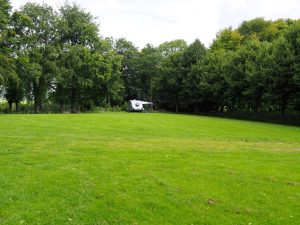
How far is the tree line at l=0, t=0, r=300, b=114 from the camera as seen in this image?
4131 cm

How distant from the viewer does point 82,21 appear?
58.7 m

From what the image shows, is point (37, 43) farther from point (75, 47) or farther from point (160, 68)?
point (160, 68)

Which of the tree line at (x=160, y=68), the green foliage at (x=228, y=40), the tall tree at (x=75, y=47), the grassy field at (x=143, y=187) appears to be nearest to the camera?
the grassy field at (x=143, y=187)

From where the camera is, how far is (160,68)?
228ft

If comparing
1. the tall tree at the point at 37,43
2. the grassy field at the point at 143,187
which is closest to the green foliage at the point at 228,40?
the tall tree at the point at 37,43

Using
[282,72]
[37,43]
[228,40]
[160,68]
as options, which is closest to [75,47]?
[37,43]

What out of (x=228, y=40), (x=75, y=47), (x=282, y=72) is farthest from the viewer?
(x=228, y=40)

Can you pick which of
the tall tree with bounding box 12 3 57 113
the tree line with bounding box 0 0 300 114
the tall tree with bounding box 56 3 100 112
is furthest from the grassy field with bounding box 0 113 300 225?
→ the tall tree with bounding box 56 3 100 112

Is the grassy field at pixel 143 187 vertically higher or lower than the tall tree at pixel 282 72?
lower

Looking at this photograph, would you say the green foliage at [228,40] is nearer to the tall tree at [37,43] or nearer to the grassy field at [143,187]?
the tall tree at [37,43]

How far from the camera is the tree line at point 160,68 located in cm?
4131

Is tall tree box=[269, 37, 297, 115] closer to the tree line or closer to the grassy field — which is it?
the tree line

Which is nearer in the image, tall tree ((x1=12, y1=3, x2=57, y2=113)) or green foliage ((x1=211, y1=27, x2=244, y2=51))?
tall tree ((x1=12, y1=3, x2=57, y2=113))

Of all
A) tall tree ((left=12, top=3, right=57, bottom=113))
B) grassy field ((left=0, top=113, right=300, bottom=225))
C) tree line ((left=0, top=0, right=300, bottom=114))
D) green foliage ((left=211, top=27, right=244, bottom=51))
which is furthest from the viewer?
green foliage ((left=211, top=27, right=244, bottom=51))
